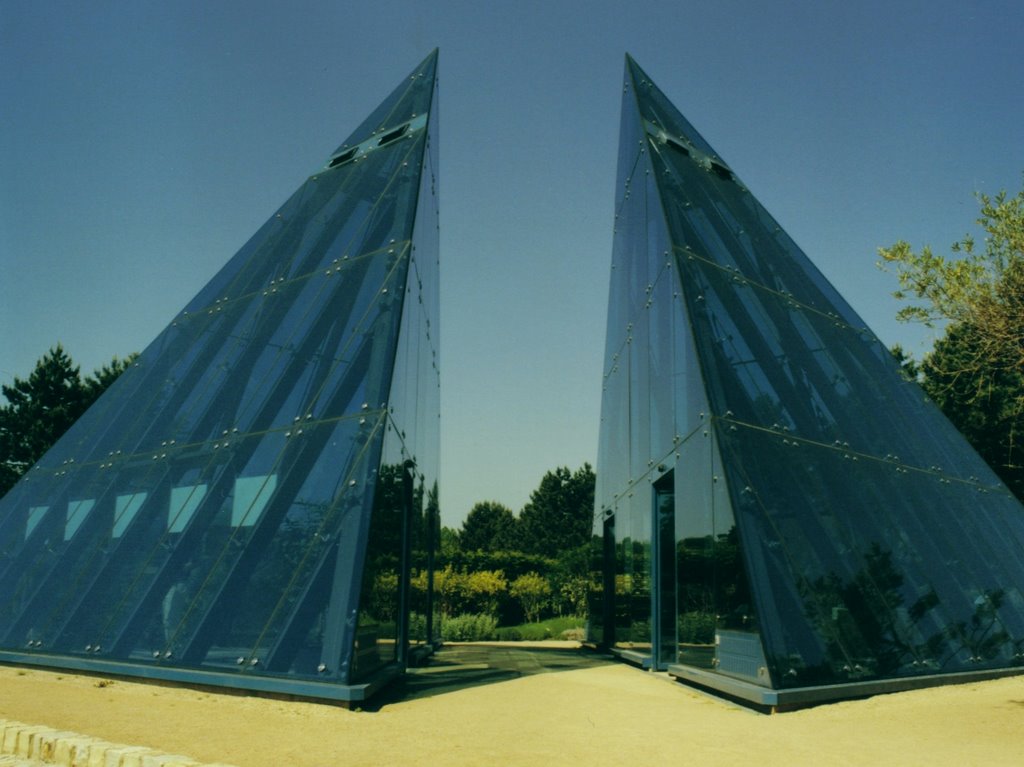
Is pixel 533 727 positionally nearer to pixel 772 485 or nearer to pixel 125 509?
pixel 772 485

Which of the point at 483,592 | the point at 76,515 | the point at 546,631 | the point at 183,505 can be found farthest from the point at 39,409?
the point at 183,505

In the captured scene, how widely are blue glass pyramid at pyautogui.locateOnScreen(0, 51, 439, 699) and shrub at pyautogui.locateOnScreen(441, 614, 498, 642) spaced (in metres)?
7.57

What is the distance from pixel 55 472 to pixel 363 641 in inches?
270

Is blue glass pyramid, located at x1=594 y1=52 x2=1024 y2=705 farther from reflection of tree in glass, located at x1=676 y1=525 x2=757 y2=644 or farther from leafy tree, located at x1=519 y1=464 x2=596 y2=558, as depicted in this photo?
leafy tree, located at x1=519 y1=464 x2=596 y2=558

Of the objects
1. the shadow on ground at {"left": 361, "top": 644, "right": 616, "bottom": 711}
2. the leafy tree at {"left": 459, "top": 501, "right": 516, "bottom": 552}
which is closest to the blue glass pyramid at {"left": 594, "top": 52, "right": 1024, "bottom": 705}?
the shadow on ground at {"left": 361, "top": 644, "right": 616, "bottom": 711}

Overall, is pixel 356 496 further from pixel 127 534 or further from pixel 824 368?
pixel 824 368

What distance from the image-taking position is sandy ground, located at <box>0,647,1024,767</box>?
5039 millimetres

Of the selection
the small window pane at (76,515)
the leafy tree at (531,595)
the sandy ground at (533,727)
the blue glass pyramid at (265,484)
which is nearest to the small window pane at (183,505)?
the blue glass pyramid at (265,484)

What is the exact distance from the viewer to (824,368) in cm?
1030

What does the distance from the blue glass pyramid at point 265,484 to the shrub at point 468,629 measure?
757 centimetres

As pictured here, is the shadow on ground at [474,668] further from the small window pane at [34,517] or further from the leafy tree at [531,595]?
the leafy tree at [531,595]

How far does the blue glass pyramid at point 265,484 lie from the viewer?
6.98 meters

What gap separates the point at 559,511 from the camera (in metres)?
58.5

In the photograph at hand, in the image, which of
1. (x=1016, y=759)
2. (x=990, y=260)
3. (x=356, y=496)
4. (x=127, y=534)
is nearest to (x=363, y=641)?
(x=356, y=496)
